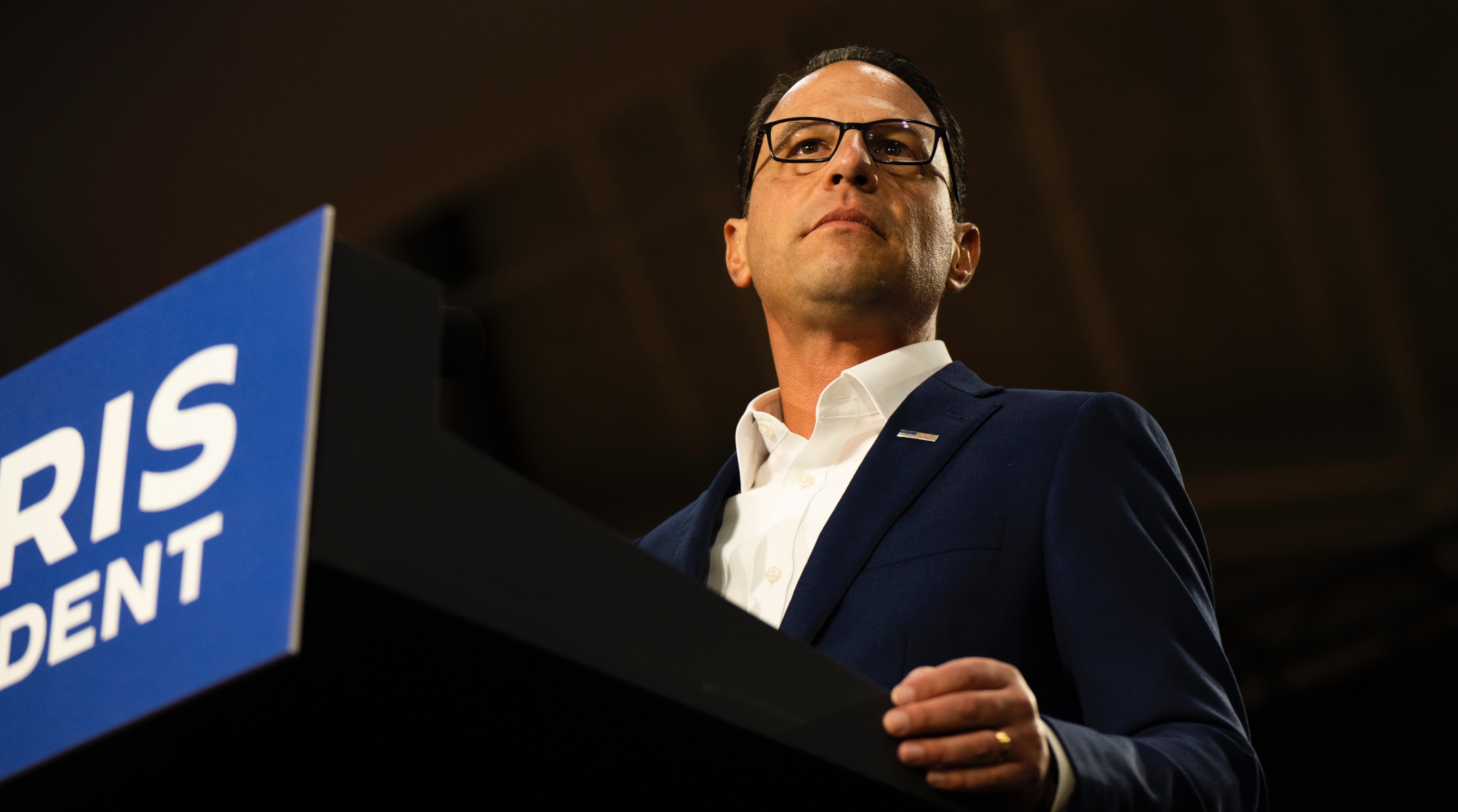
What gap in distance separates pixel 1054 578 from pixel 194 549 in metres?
0.80

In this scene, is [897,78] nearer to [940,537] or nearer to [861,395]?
[861,395]

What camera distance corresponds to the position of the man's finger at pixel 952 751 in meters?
0.68

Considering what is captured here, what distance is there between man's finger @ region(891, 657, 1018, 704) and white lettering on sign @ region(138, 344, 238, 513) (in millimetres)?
348

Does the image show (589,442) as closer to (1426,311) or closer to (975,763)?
(1426,311)

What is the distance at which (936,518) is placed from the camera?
1.24 metres

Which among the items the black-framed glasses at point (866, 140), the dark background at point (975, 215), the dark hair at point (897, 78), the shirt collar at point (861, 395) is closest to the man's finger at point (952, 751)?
the shirt collar at point (861, 395)

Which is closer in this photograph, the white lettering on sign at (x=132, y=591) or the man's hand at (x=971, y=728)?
the white lettering on sign at (x=132, y=591)

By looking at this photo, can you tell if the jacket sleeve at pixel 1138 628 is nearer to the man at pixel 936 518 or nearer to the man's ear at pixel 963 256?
the man at pixel 936 518

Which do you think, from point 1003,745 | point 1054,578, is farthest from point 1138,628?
point 1003,745

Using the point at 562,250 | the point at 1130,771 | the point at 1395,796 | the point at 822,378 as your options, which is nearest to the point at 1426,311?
the point at 1395,796

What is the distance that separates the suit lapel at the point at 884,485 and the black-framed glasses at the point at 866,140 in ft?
1.30

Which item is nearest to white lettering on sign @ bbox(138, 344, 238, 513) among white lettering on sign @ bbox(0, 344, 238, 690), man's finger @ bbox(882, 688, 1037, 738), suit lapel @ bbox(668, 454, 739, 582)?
white lettering on sign @ bbox(0, 344, 238, 690)

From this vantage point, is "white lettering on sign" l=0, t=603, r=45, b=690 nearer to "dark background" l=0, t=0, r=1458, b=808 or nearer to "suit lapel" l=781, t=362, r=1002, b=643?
"suit lapel" l=781, t=362, r=1002, b=643

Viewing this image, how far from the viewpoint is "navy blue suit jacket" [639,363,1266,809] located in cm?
102
